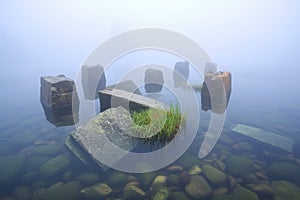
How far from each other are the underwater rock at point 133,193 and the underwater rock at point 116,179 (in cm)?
21

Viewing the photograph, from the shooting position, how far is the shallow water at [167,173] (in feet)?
15.8

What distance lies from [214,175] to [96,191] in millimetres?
2738

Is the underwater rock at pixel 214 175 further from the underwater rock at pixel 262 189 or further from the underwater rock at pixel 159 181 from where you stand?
the underwater rock at pixel 159 181

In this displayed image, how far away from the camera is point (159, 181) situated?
5211 mm

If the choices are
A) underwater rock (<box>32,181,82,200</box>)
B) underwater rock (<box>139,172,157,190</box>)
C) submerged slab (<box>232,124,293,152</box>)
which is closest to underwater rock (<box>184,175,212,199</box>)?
underwater rock (<box>139,172,157,190</box>)

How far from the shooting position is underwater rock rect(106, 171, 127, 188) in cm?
512

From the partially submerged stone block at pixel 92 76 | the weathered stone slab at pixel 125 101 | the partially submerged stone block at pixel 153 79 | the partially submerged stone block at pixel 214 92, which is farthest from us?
the partially submerged stone block at pixel 153 79

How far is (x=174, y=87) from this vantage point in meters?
16.2

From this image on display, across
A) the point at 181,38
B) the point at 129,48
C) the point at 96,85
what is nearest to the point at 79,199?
the point at 129,48

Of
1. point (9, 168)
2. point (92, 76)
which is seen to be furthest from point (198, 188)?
point (92, 76)

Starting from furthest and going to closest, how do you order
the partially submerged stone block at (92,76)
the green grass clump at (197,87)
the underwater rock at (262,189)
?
the partially submerged stone block at (92,76) → the green grass clump at (197,87) → the underwater rock at (262,189)

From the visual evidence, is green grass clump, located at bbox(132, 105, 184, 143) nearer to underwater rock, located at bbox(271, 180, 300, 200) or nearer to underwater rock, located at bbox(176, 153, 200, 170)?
underwater rock, located at bbox(176, 153, 200, 170)

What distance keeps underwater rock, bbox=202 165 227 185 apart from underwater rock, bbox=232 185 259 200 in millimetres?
394

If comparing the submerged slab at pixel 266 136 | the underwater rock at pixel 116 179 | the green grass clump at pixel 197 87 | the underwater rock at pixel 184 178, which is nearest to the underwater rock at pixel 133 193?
the underwater rock at pixel 116 179
